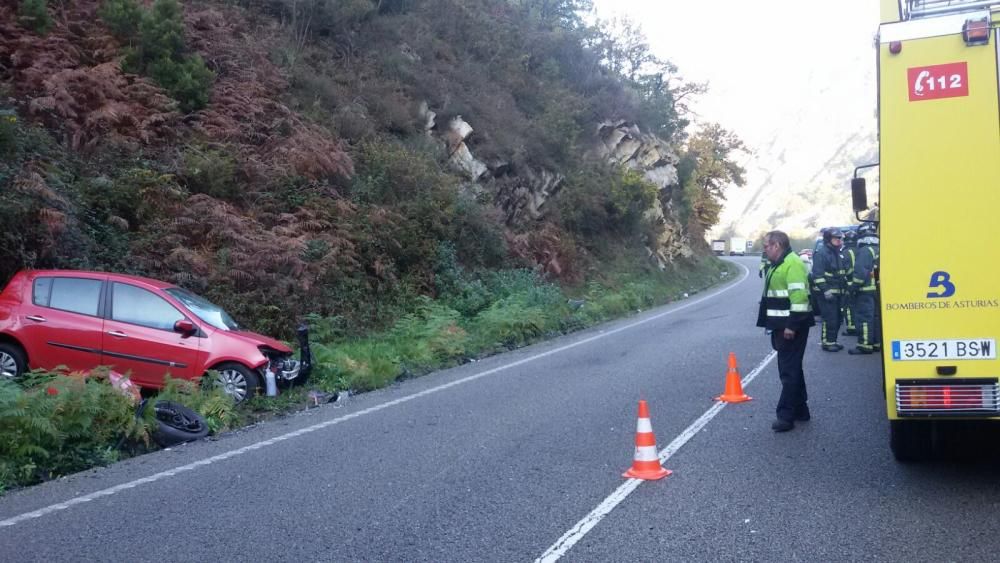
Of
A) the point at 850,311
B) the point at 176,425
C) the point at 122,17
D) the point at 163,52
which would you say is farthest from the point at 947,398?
the point at 122,17

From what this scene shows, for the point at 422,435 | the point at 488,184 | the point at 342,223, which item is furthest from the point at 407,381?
the point at 488,184

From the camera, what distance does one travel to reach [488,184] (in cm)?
2575

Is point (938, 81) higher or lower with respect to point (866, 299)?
higher

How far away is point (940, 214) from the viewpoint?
5.80m

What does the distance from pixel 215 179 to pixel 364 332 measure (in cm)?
411

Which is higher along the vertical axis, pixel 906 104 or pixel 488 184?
pixel 488 184

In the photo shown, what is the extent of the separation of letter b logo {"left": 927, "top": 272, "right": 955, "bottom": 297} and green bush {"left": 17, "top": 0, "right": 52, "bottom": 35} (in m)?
16.7

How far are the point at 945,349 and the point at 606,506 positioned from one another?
8.26ft

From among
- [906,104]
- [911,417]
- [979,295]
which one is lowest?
[911,417]

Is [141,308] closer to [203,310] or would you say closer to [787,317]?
[203,310]

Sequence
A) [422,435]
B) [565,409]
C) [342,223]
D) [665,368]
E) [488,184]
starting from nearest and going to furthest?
[422,435], [565,409], [665,368], [342,223], [488,184]

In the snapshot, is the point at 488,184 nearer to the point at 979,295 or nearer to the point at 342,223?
the point at 342,223

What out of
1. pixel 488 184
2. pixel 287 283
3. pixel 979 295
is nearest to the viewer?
pixel 979 295

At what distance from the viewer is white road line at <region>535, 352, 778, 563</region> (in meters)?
5.24
